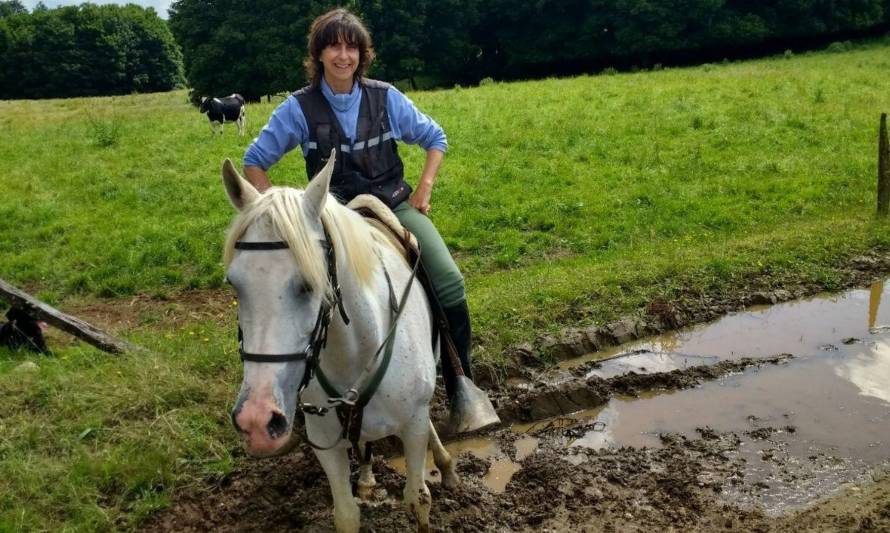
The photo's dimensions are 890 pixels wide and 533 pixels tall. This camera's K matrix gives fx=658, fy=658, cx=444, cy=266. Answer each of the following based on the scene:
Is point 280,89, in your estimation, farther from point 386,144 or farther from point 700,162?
point 386,144

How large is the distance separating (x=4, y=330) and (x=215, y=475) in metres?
3.65

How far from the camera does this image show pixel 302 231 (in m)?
2.26

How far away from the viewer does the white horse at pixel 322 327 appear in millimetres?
2176

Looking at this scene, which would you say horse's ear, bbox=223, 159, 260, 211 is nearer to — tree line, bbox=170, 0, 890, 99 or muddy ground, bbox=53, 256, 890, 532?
muddy ground, bbox=53, 256, 890, 532

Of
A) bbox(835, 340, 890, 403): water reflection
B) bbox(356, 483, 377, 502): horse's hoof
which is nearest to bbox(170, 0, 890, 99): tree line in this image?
bbox(835, 340, 890, 403): water reflection

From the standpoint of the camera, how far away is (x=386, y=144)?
3789mm

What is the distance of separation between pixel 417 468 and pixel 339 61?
7.16 feet

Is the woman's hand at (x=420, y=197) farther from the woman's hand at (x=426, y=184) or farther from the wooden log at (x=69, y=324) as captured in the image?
the wooden log at (x=69, y=324)

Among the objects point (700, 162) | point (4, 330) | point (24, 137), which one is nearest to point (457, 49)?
point (24, 137)

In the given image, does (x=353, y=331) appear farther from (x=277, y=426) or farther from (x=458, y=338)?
(x=458, y=338)

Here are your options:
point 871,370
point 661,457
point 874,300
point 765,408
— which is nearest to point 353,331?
point 661,457

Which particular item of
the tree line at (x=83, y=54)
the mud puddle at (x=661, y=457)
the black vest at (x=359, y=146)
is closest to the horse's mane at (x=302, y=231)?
the black vest at (x=359, y=146)

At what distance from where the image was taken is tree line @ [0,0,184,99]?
5559 centimetres

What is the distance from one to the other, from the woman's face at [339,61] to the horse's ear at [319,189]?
4.19 ft
